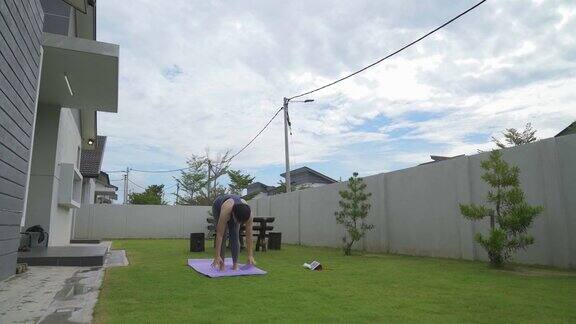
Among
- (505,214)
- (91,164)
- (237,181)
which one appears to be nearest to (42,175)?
(505,214)

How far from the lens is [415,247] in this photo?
9.84m

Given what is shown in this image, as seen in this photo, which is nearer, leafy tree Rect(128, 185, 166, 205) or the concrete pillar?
the concrete pillar

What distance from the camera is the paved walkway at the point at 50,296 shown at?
357 centimetres

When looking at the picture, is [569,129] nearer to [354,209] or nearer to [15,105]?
[354,209]

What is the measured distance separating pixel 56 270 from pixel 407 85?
9.04 m

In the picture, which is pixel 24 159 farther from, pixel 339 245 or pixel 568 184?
pixel 339 245

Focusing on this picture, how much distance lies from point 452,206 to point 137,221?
16.4 metres

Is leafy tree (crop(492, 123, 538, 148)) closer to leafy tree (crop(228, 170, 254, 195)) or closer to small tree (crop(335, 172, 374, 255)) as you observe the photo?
small tree (crop(335, 172, 374, 255))

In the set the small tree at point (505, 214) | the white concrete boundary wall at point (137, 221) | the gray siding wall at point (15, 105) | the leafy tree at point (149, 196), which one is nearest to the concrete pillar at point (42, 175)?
the gray siding wall at point (15, 105)

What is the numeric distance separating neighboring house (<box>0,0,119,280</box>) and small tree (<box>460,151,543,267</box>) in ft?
20.7

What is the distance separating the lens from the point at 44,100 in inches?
366

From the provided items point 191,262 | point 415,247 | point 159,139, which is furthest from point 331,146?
point 191,262

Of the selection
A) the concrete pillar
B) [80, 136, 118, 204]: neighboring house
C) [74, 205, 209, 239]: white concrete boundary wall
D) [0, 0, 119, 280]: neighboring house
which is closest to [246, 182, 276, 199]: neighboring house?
[74, 205, 209, 239]: white concrete boundary wall

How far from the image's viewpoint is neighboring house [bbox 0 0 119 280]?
4758 mm
